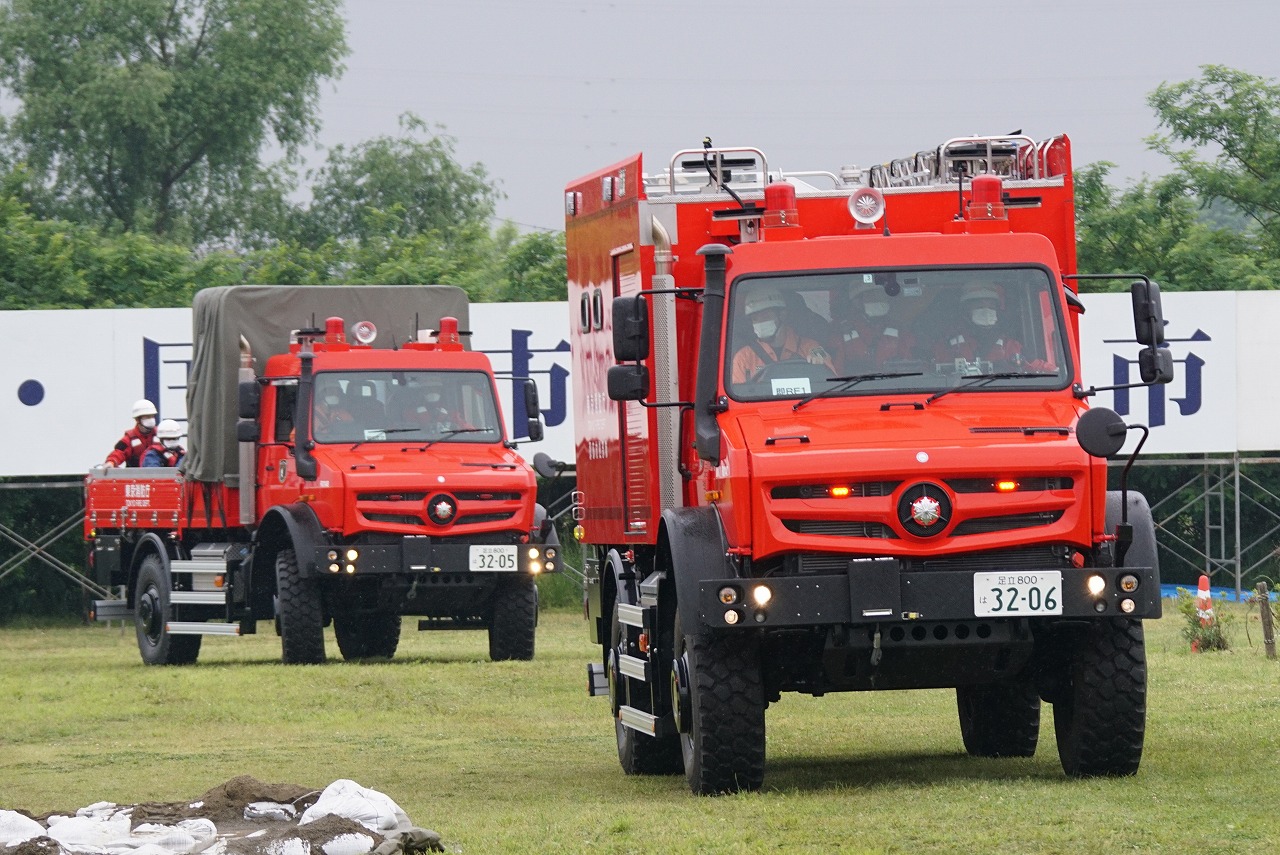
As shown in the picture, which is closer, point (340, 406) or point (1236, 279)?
point (340, 406)

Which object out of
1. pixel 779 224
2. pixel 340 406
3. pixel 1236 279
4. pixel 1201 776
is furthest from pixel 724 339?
pixel 1236 279

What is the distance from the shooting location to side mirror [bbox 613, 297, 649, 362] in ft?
37.6

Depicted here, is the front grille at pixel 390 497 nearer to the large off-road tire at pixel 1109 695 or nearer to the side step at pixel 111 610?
the side step at pixel 111 610

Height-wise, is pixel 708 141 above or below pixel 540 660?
above

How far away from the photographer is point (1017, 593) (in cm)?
1059

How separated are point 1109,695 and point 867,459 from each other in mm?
1622

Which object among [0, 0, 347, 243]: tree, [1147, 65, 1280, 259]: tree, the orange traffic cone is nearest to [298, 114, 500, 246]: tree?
[0, 0, 347, 243]: tree

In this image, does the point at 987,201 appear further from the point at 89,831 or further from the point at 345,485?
the point at 345,485

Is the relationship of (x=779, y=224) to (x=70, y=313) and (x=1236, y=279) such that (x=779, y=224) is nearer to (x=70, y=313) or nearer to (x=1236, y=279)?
(x=70, y=313)

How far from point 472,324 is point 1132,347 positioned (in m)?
8.84

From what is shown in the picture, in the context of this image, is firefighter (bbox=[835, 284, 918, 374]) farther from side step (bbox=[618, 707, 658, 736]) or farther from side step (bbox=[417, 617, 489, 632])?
side step (bbox=[417, 617, 489, 632])

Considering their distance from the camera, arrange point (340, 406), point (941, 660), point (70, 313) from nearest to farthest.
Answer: point (941, 660)
point (340, 406)
point (70, 313)

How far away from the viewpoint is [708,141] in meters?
13.1

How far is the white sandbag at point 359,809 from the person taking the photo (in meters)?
9.62
